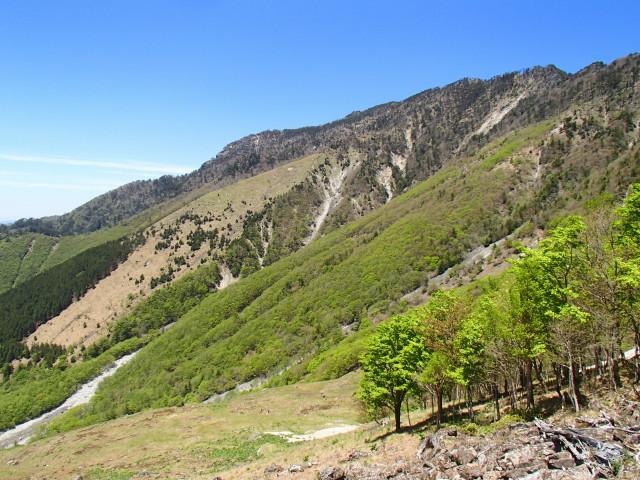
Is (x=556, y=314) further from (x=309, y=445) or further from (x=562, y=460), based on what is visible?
(x=309, y=445)

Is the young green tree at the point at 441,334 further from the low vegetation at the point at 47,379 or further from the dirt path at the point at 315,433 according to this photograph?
the low vegetation at the point at 47,379

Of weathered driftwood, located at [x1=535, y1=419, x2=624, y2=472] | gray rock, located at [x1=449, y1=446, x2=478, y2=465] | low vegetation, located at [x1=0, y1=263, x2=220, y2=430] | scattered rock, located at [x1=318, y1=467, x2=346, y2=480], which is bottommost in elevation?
low vegetation, located at [x1=0, y1=263, x2=220, y2=430]

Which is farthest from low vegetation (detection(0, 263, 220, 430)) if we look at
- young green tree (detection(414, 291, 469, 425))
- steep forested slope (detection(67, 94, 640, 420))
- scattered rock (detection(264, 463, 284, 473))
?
young green tree (detection(414, 291, 469, 425))

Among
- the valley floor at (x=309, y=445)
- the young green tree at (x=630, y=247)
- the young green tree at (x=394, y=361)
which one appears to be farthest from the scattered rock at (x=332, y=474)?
the young green tree at (x=630, y=247)

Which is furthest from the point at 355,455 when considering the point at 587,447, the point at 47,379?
the point at 47,379

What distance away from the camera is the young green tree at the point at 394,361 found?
37.2 metres

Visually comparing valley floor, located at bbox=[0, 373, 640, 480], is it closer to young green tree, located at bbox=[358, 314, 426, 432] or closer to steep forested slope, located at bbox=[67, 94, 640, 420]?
young green tree, located at bbox=[358, 314, 426, 432]

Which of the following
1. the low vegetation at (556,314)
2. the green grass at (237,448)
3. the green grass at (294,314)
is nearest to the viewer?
the low vegetation at (556,314)

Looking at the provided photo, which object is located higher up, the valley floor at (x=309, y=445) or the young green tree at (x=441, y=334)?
the young green tree at (x=441, y=334)

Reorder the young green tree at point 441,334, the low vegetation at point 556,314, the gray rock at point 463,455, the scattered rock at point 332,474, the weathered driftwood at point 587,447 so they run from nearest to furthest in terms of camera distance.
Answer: the weathered driftwood at point 587,447
the gray rock at point 463,455
the scattered rock at point 332,474
the low vegetation at point 556,314
the young green tree at point 441,334

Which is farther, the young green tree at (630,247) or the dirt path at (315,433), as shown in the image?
the dirt path at (315,433)

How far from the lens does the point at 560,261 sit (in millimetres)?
27969

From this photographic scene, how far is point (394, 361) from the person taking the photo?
3744 centimetres

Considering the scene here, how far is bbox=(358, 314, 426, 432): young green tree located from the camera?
122ft
